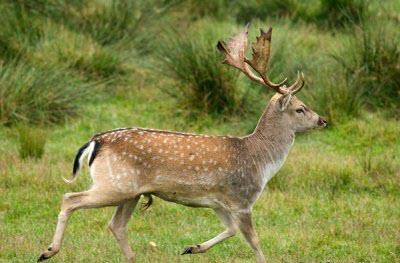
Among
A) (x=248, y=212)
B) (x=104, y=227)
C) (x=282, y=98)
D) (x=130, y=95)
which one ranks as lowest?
(x=130, y=95)

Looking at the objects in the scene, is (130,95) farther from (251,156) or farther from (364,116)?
(251,156)

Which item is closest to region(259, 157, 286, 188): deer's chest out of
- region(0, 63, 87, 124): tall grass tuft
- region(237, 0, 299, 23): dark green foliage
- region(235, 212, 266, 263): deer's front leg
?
region(235, 212, 266, 263): deer's front leg

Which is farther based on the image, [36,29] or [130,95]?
[36,29]

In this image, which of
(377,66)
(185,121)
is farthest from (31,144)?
(377,66)

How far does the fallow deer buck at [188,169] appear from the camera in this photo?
7676 mm

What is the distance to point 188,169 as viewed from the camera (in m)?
7.82

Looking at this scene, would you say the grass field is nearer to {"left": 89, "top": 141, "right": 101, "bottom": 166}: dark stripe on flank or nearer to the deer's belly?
the deer's belly

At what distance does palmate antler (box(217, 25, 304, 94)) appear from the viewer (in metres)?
8.55

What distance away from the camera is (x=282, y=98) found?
844 centimetres

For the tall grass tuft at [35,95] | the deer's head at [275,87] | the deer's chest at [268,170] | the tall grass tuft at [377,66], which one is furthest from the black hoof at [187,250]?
the tall grass tuft at [377,66]

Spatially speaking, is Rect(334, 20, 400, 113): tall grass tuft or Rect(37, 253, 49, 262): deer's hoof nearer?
Rect(37, 253, 49, 262): deer's hoof

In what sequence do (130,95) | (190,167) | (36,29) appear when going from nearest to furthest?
(190,167), (130,95), (36,29)

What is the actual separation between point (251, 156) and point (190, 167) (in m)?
0.61

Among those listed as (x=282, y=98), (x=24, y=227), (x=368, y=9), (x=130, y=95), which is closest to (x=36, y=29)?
(x=130, y=95)
